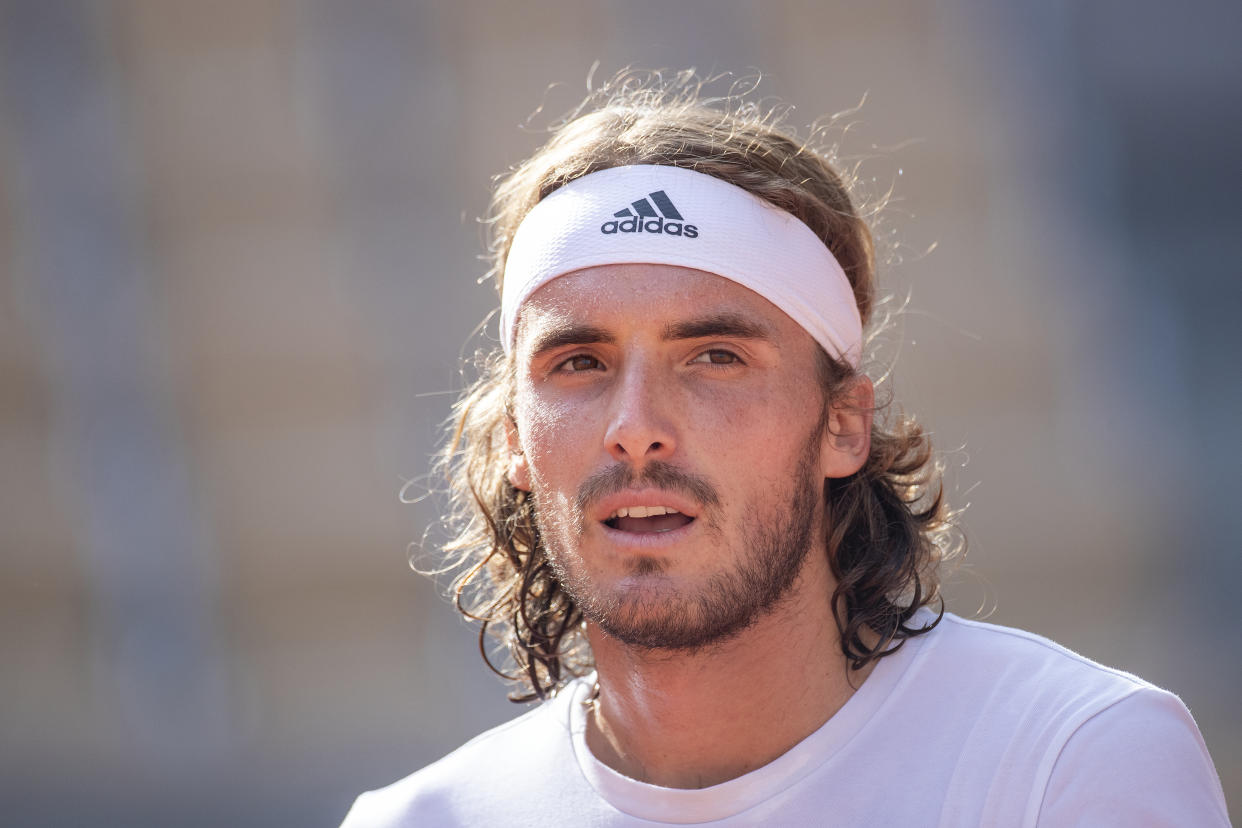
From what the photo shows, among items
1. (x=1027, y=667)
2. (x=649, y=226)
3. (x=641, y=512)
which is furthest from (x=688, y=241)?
(x=1027, y=667)

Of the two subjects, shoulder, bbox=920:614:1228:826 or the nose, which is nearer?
shoulder, bbox=920:614:1228:826

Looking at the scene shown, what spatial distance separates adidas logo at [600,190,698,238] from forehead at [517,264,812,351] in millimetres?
72

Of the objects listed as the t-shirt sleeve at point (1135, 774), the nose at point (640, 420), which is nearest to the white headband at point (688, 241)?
the nose at point (640, 420)

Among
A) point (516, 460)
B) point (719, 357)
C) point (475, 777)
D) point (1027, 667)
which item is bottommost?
point (475, 777)

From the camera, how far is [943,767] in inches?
89.4

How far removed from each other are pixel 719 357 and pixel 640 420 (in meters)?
0.23

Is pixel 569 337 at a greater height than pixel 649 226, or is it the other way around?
pixel 649 226

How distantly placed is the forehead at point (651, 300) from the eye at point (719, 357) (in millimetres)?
71

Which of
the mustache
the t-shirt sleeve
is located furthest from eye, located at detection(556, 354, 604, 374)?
the t-shirt sleeve

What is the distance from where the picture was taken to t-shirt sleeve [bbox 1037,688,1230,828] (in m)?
2.07

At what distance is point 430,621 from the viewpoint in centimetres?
590

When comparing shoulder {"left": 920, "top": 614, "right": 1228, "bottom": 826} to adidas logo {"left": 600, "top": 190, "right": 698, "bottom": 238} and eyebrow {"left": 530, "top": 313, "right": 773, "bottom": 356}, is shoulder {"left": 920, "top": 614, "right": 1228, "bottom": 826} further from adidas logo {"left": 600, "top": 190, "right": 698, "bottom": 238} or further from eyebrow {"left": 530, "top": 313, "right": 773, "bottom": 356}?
adidas logo {"left": 600, "top": 190, "right": 698, "bottom": 238}

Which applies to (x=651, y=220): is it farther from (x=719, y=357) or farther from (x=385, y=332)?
(x=385, y=332)

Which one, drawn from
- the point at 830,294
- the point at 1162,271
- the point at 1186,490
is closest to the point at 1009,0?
the point at 1162,271
